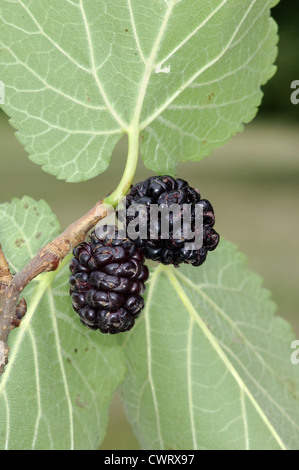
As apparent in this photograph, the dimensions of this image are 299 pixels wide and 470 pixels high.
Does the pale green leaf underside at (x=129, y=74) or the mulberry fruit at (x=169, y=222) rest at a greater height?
the pale green leaf underside at (x=129, y=74)

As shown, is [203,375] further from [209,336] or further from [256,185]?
[256,185]

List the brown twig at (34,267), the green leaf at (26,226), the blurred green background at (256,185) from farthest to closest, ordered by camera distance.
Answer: the blurred green background at (256,185), the green leaf at (26,226), the brown twig at (34,267)

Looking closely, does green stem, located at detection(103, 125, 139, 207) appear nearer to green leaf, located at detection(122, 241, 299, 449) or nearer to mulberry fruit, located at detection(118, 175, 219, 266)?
mulberry fruit, located at detection(118, 175, 219, 266)

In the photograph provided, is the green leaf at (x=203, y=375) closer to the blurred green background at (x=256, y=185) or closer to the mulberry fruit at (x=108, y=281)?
the mulberry fruit at (x=108, y=281)

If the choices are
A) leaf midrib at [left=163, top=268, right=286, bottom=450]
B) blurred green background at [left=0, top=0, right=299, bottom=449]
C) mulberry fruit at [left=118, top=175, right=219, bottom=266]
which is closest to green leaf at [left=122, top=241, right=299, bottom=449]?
leaf midrib at [left=163, top=268, right=286, bottom=450]

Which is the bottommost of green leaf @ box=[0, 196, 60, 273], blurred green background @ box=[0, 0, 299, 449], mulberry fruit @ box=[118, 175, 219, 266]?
mulberry fruit @ box=[118, 175, 219, 266]

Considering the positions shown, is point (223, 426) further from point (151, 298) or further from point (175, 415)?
point (151, 298)

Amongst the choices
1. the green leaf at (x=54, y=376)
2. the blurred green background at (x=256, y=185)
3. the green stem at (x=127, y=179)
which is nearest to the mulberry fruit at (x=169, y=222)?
the green stem at (x=127, y=179)
